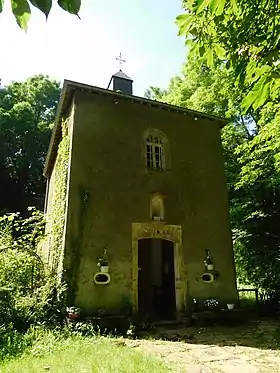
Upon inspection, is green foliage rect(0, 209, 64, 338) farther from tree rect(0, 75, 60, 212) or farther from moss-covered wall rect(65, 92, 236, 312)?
tree rect(0, 75, 60, 212)

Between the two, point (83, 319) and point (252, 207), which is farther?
point (252, 207)

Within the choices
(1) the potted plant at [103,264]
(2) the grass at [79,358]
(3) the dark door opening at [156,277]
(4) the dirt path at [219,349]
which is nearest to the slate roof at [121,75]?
(3) the dark door opening at [156,277]

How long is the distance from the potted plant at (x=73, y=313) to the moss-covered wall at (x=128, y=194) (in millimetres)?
370

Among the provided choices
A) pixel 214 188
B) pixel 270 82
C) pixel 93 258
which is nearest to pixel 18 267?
pixel 93 258

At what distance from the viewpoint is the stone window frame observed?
1034cm

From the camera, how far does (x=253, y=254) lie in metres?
12.7

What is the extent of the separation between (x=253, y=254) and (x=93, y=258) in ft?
23.9

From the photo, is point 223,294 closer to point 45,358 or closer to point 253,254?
point 253,254

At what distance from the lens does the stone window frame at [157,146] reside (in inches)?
407

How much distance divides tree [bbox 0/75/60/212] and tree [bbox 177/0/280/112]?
22718mm

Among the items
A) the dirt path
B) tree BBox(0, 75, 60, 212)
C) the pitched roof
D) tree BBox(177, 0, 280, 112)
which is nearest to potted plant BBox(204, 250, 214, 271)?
the dirt path

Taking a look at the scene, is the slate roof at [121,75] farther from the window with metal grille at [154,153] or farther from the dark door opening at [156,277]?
the dark door opening at [156,277]

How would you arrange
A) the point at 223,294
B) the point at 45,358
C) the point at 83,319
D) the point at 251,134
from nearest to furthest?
1. the point at 45,358
2. the point at 83,319
3. the point at 223,294
4. the point at 251,134

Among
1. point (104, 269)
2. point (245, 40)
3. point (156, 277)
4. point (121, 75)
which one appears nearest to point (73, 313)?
point (104, 269)
